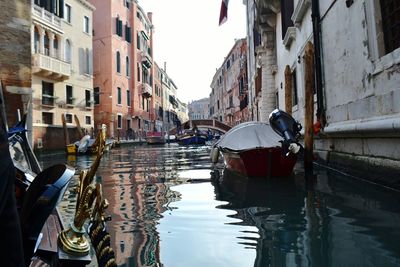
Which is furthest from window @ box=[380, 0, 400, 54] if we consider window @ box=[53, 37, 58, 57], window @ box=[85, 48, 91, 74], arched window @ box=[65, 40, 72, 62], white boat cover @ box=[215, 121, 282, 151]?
window @ box=[85, 48, 91, 74]

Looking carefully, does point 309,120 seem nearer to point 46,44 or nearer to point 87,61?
point 46,44

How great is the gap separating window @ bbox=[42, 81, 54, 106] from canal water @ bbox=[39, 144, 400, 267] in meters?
13.7

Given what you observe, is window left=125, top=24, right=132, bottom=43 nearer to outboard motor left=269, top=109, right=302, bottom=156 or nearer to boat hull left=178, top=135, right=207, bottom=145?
boat hull left=178, top=135, right=207, bottom=145

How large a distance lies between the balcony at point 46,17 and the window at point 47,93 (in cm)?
273

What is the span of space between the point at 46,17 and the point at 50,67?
7.91 feet

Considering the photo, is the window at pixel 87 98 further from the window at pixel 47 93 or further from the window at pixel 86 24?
the window at pixel 86 24

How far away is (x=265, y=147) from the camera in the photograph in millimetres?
5480

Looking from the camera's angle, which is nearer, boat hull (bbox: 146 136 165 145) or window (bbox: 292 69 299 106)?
window (bbox: 292 69 299 106)

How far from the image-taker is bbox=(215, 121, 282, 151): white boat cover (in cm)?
594

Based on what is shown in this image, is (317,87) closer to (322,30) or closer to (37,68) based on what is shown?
(322,30)

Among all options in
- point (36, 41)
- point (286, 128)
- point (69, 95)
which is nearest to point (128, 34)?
point (69, 95)

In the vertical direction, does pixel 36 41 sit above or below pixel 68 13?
below

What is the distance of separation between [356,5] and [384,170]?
2.17 m

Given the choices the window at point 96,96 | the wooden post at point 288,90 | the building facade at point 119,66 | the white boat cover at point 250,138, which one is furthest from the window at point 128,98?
the white boat cover at point 250,138
